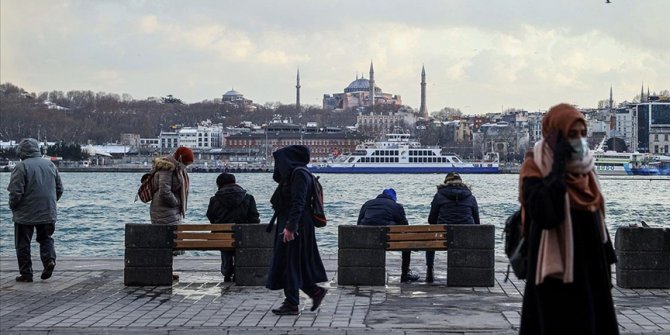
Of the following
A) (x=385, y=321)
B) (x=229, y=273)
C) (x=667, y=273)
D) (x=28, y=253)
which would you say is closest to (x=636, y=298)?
(x=667, y=273)

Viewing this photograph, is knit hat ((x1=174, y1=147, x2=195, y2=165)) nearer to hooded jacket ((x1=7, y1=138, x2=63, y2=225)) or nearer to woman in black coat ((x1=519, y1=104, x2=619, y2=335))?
hooded jacket ((x1=7, y1=138, x2=63, y2=225))

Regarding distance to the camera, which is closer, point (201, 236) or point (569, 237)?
point (569, 237)

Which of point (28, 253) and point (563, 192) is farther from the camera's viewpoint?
point (28, 253)

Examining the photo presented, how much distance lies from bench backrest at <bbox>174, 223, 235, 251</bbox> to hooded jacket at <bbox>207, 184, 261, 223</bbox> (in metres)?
0.50

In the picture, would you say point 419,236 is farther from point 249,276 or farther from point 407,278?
point 249,276

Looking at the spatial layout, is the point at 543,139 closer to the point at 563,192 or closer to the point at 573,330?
the point at 563,192

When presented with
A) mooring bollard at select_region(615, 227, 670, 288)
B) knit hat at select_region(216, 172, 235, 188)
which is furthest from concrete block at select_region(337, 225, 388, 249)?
mooring bollard at select_region(615, 227, 670, 288)

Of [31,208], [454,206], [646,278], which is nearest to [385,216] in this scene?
[454,206]

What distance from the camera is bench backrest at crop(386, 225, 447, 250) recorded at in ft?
32.4

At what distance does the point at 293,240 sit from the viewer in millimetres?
8023

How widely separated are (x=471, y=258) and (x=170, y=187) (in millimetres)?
2902

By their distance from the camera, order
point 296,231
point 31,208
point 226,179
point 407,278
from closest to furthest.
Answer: point 296,231 < point 31,208 < point 407,278 < point 226,179

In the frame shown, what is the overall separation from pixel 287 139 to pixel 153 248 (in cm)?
15182

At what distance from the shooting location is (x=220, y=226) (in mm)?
9961
